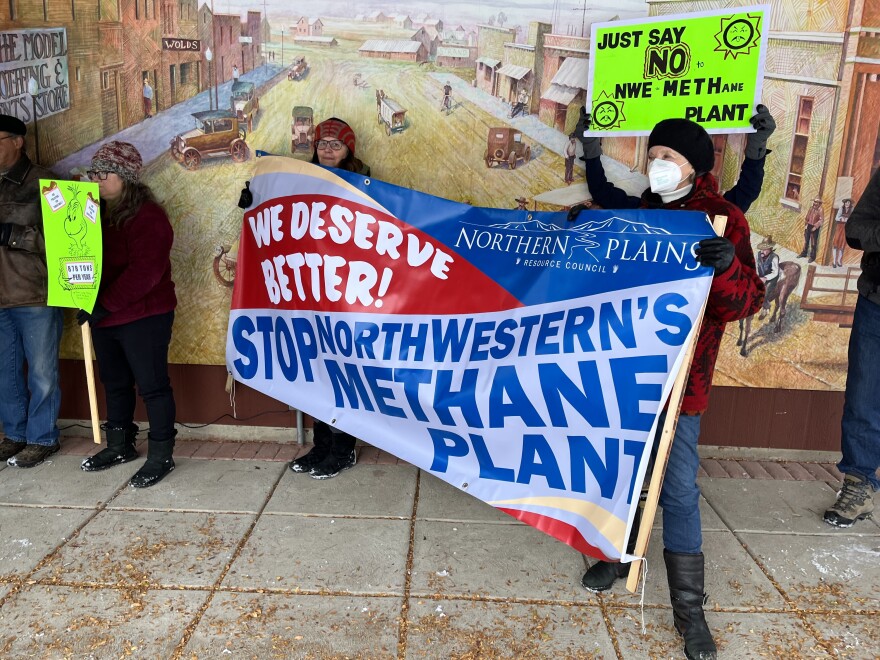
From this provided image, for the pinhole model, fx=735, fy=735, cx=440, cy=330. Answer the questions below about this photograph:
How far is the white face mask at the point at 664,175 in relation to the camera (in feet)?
9.37

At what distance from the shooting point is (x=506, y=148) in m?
4.32

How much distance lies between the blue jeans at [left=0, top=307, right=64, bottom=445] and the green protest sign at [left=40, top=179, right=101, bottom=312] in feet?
1.56

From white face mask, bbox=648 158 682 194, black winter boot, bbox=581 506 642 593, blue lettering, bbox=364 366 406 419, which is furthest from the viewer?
blue lettering, bbox=364 366 406 419

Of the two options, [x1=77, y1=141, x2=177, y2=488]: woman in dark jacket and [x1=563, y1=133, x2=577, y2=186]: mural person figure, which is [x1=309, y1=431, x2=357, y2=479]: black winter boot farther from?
[x1=563, y1=133, x2=577, y2=186]: mural person figure

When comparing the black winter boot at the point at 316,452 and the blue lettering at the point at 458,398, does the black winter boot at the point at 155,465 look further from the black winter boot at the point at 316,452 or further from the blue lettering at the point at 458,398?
the blue lettering at the point at 458,398

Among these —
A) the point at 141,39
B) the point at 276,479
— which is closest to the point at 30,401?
the point at 276,479

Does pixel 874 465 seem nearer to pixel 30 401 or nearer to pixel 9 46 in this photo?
pixel 30 401

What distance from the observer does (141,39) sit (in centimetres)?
435

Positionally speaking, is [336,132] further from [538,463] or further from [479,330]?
[538,463]

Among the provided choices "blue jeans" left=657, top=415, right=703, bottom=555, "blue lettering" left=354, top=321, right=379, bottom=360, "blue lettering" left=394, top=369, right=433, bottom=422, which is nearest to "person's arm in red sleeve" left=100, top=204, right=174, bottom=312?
"blue lettering" left=354, top=321, right=379, bottom=360

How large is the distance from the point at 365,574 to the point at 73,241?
2.35 meters

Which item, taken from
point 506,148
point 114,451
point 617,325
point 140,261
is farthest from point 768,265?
point 114,451

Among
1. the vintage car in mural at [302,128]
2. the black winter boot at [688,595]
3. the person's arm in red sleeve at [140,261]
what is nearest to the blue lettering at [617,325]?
the black winter boot at [688,595]

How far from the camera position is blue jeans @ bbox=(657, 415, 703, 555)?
9.46 ft
